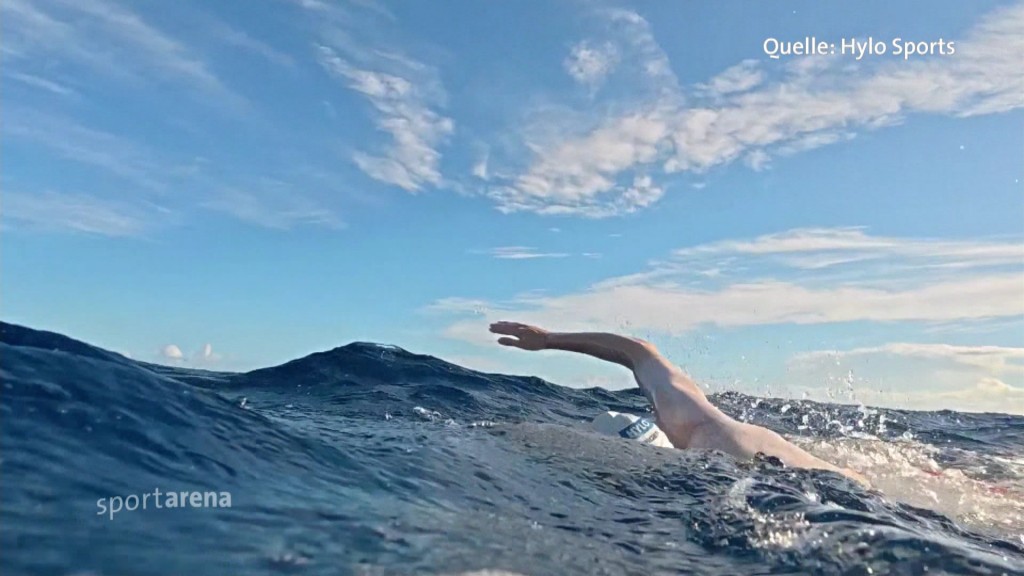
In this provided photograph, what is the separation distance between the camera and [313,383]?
35.0 feet

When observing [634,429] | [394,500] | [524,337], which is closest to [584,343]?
[524,337]

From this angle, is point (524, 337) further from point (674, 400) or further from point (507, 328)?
point (674, 400)

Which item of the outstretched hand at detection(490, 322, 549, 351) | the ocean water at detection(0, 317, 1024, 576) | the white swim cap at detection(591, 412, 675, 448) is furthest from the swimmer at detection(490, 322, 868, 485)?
the ocean water at detection(0, 317, 1024, 576)

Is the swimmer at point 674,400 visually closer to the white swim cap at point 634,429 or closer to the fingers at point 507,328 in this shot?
the fingers at point 507,328

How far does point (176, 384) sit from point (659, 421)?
14.4ft

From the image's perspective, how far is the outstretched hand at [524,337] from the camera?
8.52 m

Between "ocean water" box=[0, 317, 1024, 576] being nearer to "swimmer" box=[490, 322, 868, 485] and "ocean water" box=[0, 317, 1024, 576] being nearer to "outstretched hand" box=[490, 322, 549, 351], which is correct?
"swimmer" box=[490, 322, 868, 485]

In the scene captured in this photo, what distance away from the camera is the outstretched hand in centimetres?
852

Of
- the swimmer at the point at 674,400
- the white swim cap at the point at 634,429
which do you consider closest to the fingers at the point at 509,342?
the swimmer at the point at 674,400

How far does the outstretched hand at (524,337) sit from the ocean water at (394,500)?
1.78m

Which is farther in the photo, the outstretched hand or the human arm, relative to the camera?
the outstretched hand

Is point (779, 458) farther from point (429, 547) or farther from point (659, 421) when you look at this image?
point (429, 547)

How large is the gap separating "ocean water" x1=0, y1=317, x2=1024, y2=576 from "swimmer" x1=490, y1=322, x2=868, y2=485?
386 mm

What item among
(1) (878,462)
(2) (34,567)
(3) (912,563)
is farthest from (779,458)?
(2) (34,567)
